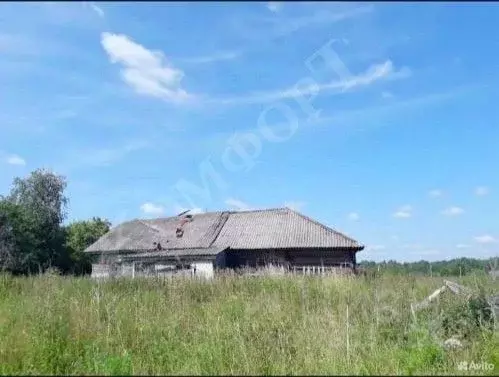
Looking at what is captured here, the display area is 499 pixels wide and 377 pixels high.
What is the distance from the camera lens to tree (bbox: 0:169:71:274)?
43219 mm

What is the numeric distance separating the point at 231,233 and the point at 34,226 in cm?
2500

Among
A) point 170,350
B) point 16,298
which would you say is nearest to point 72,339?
point 170,350

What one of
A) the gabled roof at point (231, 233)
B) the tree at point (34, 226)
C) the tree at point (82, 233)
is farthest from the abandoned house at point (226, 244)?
the tree at point (82, 233)

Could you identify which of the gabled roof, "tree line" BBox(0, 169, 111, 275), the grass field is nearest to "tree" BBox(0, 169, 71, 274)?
"tree line" BBox(0, 169, 111, 275)

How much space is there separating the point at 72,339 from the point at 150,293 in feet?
14.5

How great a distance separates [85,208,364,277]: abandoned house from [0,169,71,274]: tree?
698 centimetres

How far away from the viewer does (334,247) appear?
3422 cm

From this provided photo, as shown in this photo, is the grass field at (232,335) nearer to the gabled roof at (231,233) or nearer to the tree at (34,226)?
the gabled roof at (231,233)

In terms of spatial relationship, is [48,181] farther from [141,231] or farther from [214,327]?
[214,327]

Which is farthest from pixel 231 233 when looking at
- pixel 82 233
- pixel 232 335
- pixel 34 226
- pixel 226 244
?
pixel 82 233

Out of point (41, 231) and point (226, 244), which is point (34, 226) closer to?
point (41, 231)

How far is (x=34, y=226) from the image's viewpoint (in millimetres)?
52156

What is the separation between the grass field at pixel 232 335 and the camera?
623cm

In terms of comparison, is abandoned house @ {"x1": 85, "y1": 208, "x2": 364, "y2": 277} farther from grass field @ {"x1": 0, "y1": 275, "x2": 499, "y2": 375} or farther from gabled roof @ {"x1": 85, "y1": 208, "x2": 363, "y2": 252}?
grass field @ {"x1": 0, "y1": 275, "x2": 499, "y2": 375}
